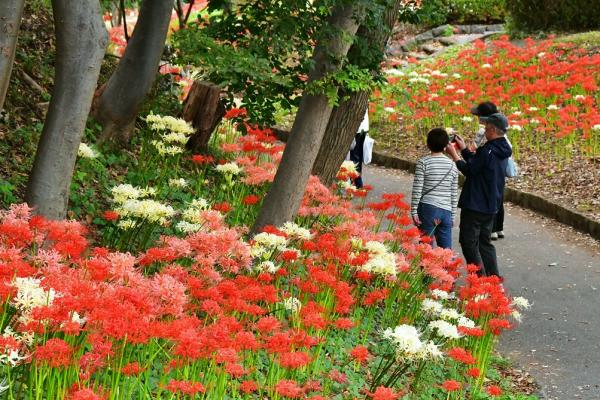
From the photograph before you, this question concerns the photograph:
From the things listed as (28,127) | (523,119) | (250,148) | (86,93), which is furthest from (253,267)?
(523,119)

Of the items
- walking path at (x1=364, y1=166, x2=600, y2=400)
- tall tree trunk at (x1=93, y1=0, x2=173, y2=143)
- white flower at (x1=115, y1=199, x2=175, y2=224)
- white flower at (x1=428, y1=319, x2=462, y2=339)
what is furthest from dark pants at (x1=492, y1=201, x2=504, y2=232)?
white flower at (x1=115, y1=199, x2=175, y2=224)

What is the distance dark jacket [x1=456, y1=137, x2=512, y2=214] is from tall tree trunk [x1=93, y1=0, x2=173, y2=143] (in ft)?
10.4

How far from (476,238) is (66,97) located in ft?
12.9

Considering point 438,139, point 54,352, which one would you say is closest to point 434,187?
point 438,139

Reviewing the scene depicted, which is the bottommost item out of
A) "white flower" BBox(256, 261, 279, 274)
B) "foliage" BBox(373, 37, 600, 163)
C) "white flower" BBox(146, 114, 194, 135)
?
"white flower" BBox(256, 261, 279, 274)

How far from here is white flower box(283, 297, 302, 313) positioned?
5.14 m

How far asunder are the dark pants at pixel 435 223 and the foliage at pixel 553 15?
45.1ft

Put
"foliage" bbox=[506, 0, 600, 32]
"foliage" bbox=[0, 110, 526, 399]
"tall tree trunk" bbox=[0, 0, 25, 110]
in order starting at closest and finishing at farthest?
1. "foliage" bbox=[0, 110, 526, 399]
2. "tall tree trunk" bbox=[0, 0, 25, 110]
3. "foliage" bbox=[506, 0, 600, 32]

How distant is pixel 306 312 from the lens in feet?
15.9

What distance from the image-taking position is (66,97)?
5.55 m

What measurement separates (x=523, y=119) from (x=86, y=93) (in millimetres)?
9645

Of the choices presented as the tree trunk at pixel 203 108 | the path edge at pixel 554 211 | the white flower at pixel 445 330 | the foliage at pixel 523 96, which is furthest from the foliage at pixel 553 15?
the white flower at pixel 445 330

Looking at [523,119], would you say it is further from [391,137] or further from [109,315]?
[109,315]

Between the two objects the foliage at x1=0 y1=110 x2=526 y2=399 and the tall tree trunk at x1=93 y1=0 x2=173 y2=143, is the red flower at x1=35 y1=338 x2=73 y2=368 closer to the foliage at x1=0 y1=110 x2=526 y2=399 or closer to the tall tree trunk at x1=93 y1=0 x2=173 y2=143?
the foliage at x1=0 y1=110 x2=526 y2=399
